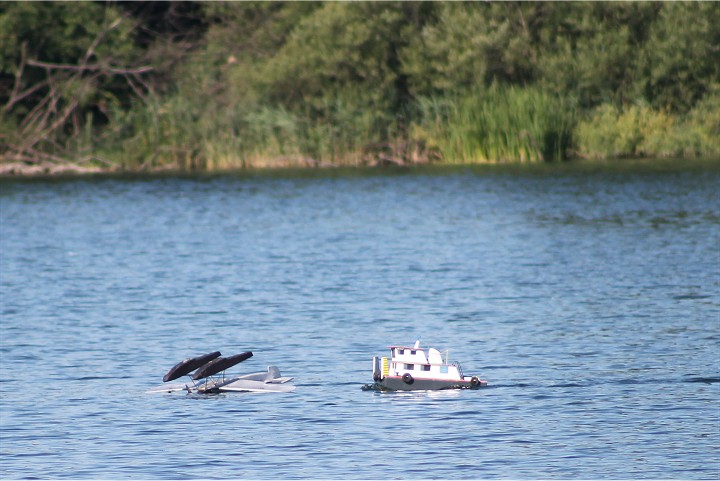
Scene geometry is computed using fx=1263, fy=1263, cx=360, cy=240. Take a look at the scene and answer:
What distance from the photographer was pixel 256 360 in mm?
23906

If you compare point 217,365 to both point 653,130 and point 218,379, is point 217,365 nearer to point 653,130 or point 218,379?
point 218,379

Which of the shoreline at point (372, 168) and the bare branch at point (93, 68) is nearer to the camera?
the shoreline at point (372, 168)

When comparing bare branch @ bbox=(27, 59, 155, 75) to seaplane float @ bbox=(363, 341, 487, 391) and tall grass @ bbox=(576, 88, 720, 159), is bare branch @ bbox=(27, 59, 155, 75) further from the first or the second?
seaplane float @ bbox=(363, 341, 487, 391)

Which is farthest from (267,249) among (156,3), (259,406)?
(156,3)

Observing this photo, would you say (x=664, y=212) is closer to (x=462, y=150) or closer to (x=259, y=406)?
(x=462, y=150)

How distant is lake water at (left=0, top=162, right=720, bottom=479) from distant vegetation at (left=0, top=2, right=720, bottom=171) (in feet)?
42.9

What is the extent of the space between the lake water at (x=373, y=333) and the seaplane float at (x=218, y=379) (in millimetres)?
283

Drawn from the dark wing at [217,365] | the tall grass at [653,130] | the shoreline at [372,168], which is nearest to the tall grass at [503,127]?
the shoreline at [372,168]

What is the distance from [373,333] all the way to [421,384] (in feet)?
17.3

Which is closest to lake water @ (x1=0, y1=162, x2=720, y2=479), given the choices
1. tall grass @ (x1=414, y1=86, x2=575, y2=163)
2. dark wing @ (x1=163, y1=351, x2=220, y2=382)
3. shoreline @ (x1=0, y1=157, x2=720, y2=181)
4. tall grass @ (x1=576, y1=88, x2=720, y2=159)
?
dark wing @ (x1=163, y1=351, x2=220, y2=382)

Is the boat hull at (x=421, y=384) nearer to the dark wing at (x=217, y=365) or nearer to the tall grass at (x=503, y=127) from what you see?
the dark wing at (x=217, y=365)

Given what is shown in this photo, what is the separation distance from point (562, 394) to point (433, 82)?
169ft

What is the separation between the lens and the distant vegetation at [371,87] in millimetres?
67625

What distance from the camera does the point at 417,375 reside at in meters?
20.9
